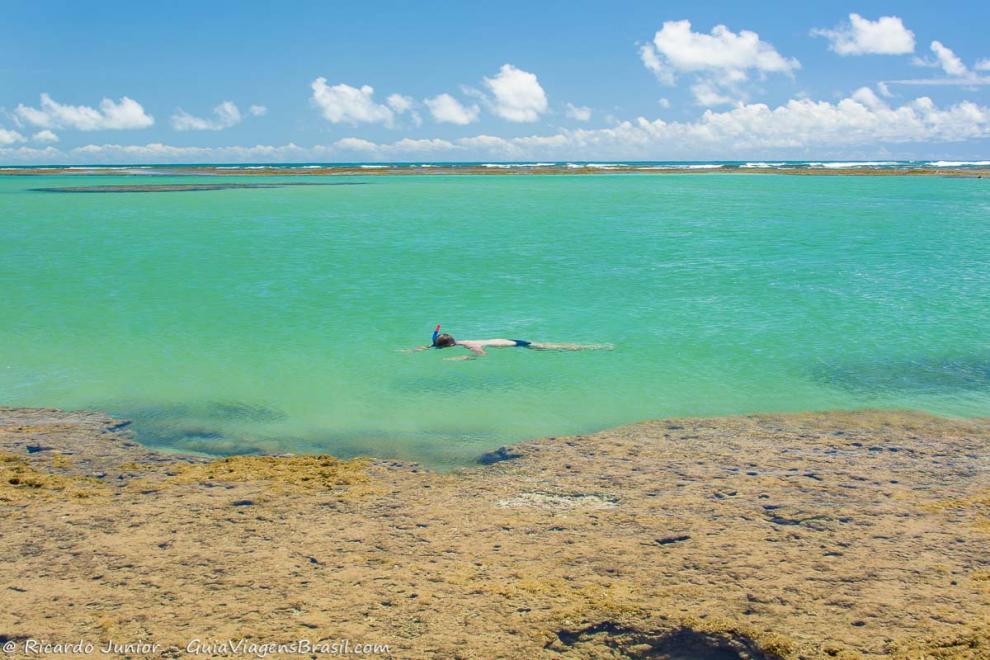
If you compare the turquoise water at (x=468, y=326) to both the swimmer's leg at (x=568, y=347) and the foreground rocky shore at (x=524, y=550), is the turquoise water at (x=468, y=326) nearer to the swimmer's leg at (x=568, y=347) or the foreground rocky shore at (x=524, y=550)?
the swimmer's leg at (x=568, y=347)

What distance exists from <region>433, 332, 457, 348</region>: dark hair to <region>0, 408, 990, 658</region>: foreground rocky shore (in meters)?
6.95

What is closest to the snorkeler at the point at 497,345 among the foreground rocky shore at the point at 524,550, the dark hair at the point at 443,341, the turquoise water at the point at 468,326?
the dark hair at the point at 443,341

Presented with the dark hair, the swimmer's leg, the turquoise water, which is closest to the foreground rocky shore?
the turquoise water

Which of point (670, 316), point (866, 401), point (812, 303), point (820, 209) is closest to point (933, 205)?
point (820, 209)

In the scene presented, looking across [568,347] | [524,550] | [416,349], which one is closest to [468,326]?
[416,349]

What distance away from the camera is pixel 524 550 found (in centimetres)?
778

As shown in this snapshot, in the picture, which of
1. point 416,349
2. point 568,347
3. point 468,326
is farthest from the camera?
point 468,326

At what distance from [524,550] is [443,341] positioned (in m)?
10.5

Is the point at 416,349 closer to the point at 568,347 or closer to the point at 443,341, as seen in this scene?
the point at 443,341

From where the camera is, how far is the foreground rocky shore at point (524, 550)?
6.31 m

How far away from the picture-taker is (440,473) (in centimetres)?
1058

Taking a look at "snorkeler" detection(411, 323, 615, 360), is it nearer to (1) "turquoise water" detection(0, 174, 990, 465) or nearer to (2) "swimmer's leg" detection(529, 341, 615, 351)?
(2) "swimmer's leg" detection(529, 341, 615, 351)

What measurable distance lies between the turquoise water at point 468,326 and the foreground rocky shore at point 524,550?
1.98 metres

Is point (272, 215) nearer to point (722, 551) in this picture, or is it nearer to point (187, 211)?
point (187, 211)
